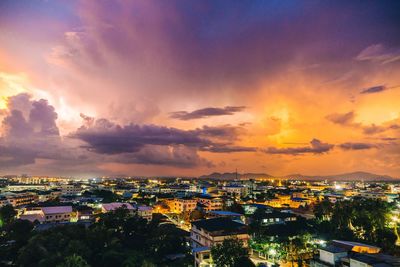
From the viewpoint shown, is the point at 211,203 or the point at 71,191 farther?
the point at 71,191

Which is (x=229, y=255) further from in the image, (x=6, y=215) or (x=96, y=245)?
(x=6, y=215)

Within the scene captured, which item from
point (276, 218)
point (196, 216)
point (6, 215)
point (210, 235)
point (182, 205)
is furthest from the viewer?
point (182, 205)

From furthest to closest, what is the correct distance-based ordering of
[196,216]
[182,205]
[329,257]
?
1. [182,205]
2. [196,216]
3. [329,257]

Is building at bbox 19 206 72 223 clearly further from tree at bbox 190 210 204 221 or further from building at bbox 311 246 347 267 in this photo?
building at bbox 311 246 347 267

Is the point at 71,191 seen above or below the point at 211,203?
below

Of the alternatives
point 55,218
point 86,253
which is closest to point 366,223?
point 86,253

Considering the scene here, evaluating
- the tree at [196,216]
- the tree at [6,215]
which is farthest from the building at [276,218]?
the tree at [6,215]

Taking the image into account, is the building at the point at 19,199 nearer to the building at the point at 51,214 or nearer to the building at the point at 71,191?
the building at the point at 71,191

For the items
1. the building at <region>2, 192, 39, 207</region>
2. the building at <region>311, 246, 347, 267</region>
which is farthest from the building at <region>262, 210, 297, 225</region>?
the building at <region>2, 192, 39, 207</region>

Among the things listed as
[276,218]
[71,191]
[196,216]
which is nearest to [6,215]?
[196,216]

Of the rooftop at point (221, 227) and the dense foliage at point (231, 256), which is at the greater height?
the rooftop at point (221, 227)
